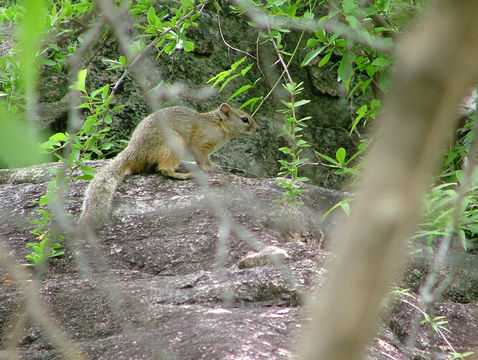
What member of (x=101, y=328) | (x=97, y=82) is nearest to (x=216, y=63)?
(x=97, y=82)

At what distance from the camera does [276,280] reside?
341cm

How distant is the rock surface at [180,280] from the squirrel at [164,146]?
0.13 meters

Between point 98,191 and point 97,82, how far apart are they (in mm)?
2448

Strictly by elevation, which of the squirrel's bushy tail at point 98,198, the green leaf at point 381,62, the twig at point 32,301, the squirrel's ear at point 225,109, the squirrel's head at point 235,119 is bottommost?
the squirrel's head at point 235,119

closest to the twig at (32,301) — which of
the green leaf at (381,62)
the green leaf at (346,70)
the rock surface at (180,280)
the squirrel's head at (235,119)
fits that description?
the rock surface at (180,280)

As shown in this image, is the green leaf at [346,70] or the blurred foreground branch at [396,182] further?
the green leaf at [346,70]

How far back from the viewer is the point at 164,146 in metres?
5.91

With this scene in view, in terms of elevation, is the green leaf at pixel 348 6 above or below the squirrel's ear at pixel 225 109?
above

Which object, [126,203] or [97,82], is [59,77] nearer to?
[97,82]

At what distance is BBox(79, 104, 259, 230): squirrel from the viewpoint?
15.5ft

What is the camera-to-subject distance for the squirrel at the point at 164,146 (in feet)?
15.5

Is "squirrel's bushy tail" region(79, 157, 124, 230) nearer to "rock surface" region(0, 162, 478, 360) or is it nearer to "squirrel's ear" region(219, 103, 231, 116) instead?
"rock surface" region(0, 162, 478, 360)

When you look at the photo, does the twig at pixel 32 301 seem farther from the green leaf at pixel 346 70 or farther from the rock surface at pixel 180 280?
the green leaf at pixel 346 70

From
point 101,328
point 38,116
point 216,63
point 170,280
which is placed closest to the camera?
point 101,328
